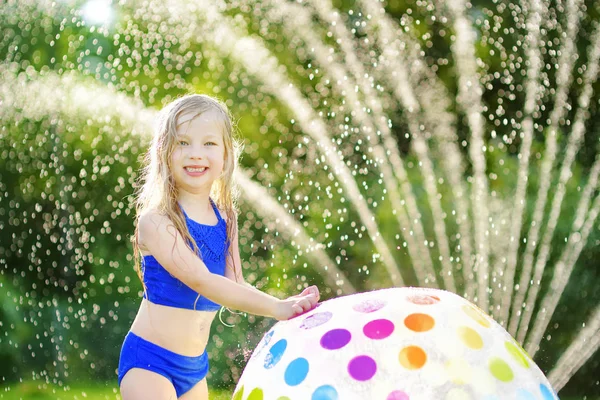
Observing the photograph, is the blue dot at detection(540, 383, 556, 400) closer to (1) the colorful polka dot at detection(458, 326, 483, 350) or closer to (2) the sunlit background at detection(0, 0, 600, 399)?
(1) the colorful polka dot at detection(458, 326, 483, 350)

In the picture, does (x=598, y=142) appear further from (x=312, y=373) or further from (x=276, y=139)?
(x=312, y=373)

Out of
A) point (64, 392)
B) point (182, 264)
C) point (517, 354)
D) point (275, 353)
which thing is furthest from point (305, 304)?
point (64, 392)

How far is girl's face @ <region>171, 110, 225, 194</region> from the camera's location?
9.11 feet

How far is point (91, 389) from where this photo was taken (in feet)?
23.2

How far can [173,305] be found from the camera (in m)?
2.76

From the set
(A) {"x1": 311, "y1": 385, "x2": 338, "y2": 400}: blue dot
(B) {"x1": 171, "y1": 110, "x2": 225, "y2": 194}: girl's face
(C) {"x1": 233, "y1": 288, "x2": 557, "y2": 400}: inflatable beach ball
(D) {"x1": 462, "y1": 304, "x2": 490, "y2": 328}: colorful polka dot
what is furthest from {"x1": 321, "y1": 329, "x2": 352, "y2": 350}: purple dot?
(B) {"x1": 171, "y1": 110, "x2": 225, "y2": 194}: girl's face

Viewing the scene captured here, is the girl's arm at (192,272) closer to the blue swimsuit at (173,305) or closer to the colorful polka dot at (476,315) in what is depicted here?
the blue swimsuit at (173,305)

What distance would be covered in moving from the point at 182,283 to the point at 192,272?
0.13m

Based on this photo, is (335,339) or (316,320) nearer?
(335,339)

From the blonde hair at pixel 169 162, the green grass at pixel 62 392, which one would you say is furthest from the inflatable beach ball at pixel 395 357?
the green grass at pixel 62 392

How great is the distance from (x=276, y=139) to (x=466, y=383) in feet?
20.9

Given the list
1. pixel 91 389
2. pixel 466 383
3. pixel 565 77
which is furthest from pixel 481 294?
pixel 466 383

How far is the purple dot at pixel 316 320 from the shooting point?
7.99 feet

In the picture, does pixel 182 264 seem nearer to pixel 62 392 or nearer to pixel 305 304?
pixel 305 304
